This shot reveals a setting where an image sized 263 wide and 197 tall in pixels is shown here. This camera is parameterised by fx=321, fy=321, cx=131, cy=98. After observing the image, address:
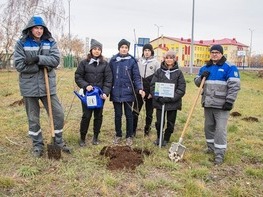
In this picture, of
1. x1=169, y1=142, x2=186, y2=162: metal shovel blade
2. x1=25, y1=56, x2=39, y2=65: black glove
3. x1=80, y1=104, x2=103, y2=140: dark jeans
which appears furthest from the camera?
x1=80, y1=104, x2=103, y2=140: dark jeans

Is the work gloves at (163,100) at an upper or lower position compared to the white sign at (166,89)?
lower

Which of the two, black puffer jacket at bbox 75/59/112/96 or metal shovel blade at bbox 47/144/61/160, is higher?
black puffer jacket at bbox 75/59/112/96

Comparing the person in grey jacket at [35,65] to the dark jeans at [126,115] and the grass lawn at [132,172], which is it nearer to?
the grass lawn at [132,172]

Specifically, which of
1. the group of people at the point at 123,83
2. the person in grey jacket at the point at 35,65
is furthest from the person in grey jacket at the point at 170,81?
the person in grey jacket at the point at 35,65

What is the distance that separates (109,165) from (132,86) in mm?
1579

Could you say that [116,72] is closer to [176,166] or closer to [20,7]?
[176,166]

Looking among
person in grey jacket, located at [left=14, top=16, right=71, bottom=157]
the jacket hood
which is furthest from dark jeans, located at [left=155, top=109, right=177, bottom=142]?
the jacket hood

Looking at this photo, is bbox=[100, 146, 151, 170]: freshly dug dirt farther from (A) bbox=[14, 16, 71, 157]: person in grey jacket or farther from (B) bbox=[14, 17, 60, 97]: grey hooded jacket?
(B) bbox=[14, 17, 60, 97]: grey hooded jacket

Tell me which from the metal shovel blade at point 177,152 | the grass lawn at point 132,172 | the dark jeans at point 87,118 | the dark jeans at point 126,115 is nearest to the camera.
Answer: the grass lawn at point 132,172

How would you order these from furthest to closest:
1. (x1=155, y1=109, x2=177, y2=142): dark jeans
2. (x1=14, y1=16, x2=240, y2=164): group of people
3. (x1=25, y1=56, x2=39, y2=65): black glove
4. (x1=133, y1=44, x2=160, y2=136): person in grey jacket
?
(x1=133, y1=44, x2=160, y2=136): person in grey jacket < (x1=155, y1=109, x2=177, y2=142): dark jeans < (x1=14, y1=16, x2=240, y2=164): group of people < (x1=25, y1=56, x2=39, y2=65): black glove

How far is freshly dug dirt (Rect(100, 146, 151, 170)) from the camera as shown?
4.45m

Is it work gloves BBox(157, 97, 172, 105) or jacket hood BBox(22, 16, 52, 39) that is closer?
jacket hood BBox(22, 16, 52, 39)

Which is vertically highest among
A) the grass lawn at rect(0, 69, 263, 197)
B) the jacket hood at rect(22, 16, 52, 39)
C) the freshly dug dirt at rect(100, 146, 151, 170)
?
the jacket hood at rect(22, 16, 52, 39)

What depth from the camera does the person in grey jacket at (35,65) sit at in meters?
4.48
